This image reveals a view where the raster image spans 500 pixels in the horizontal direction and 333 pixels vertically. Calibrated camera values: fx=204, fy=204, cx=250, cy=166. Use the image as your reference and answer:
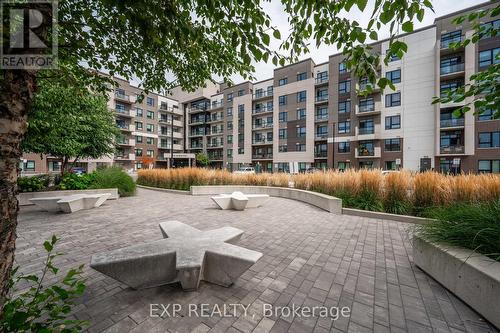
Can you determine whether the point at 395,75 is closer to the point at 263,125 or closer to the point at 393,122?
the point at 393,122

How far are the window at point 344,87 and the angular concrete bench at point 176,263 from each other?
36.6m

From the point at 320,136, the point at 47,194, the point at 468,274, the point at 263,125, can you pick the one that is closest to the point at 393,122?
the point at 320,136

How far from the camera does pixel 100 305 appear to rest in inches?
99.8

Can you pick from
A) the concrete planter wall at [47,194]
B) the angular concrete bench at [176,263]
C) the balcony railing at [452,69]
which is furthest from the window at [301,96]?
the angular concrete bench at [176,263]

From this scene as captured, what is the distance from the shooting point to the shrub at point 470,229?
282 centimetres

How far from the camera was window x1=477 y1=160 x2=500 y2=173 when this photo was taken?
23.2 meters

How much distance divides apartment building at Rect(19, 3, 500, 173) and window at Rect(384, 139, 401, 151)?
12 centimetres

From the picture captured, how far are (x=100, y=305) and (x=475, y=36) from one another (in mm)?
7005

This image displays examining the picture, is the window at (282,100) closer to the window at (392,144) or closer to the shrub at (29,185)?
the window at (392,144)

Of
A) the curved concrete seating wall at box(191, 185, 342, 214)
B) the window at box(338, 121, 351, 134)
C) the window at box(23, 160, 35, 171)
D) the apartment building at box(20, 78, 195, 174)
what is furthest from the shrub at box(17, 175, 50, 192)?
the window at box(23, 160, 35, 171)

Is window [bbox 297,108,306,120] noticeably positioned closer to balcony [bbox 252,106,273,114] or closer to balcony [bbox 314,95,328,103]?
balcony [bbox 314,95,328,103]

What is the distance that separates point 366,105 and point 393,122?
4.47 meters

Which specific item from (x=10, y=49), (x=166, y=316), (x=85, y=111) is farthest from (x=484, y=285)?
(x=85, y=111)

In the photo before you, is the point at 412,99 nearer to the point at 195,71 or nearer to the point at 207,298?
the point at 195,71
